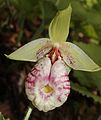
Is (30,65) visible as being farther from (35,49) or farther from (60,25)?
(60,25)

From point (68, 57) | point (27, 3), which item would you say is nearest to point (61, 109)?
point (27, 3)

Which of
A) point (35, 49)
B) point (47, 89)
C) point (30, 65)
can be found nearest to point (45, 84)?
point (47, 89)

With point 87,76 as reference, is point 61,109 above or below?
below

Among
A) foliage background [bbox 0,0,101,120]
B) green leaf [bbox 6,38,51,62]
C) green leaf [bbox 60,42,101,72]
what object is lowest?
foliage background [bbox 0,0,101,120]

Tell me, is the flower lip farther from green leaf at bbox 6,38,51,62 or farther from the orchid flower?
green leaf at bbox 6,38,51,62

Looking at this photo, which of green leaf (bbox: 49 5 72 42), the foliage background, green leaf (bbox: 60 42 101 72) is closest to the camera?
green leaf (bbox: 49 5 72 42)

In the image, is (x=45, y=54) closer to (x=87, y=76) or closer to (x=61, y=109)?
(x=87, y=76)

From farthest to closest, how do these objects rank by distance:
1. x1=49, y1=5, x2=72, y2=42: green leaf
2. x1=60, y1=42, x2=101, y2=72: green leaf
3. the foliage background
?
the foliage background → x1=60, y1=42, x2=101, y2=72: green leaf → x1=49, y1=5, x2=72, y2=42: green leaf

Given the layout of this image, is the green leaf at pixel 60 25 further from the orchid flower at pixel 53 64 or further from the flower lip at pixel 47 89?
the flower lip at pixel 47 89

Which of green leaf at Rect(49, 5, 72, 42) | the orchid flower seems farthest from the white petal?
green leaf at Rect(49, 5, 72, 42)

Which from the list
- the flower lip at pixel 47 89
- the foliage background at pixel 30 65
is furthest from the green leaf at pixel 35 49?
the foliage background at pixel 30 65
